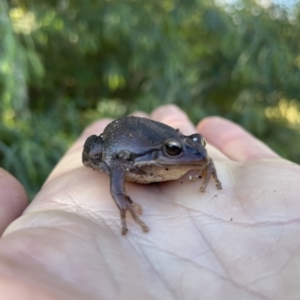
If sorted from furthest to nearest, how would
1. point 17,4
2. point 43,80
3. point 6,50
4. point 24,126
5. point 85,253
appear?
point 43,80, point 17,4, point 24,126, point 6,50, point 85,253

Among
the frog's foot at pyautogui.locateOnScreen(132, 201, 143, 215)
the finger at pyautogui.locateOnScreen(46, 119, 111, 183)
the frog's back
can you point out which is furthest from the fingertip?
the frog's foot at pyautogui.locateOnScreen(132, 201, 143, 215)

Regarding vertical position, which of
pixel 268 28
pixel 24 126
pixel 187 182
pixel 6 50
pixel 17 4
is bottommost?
pixel 24 126

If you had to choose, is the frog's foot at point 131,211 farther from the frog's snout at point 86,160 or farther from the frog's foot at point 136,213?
the frog's snout at point 86,160

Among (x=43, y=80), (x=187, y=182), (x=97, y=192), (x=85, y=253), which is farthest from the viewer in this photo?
(x=43, y=80)

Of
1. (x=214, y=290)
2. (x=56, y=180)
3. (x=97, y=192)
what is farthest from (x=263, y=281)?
(x=56, y=180)

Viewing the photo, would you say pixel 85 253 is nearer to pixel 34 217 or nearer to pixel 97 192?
pixel 34 217

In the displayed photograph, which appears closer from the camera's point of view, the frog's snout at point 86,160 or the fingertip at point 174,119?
the frog's snout at point 86,160

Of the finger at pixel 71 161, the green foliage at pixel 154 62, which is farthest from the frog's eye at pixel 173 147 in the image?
the green foliage at pixel 154 62

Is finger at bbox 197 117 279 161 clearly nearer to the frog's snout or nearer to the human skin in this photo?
the human skin
